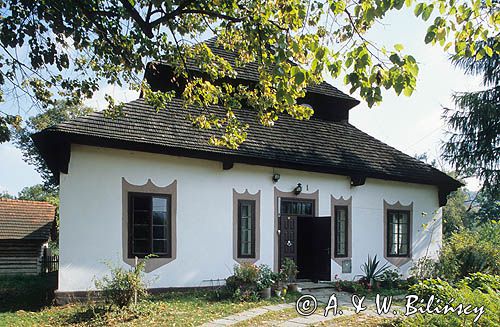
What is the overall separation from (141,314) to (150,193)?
308cm

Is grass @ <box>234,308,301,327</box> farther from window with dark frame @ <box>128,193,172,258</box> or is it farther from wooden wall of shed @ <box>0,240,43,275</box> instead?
wooden wall of shed @ <box>0,240,43,275</box>

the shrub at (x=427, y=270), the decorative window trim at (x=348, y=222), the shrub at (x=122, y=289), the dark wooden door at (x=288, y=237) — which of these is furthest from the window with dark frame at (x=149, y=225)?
the shrub at (x=427, y=270)

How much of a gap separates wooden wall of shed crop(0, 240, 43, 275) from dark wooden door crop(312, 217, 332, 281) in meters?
12.7

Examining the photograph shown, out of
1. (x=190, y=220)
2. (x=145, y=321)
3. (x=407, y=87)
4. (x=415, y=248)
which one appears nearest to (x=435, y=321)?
(x=407, y=87)

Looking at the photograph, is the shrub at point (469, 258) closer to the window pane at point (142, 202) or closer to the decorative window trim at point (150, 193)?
the decorative window trim at point (150, 193)

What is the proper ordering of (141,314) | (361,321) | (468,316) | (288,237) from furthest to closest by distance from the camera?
1. (288,237)
2. (141,314)
3. (361,321)
4. (468,316)

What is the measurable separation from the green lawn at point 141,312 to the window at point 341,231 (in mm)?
3207

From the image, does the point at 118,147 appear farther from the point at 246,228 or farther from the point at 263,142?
the point at 263,142

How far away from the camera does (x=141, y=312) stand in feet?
24.8

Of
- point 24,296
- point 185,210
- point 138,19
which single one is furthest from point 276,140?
point 24,296

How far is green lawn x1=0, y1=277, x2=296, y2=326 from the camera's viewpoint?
721 centimetres

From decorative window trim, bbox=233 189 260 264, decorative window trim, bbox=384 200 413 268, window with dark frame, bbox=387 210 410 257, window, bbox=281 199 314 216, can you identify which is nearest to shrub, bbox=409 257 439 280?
decorative window trim, bbox=384 200 413 268

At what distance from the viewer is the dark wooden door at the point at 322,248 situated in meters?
11.6

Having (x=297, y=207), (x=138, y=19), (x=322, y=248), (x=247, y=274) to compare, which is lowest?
(x=247, y=274)
